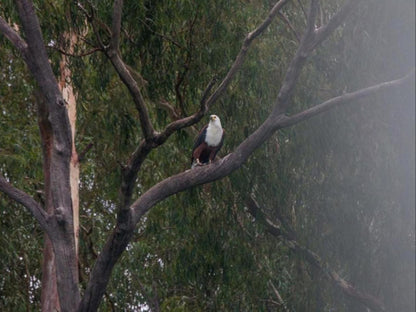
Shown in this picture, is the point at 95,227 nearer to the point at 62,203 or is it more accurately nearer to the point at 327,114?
the point at 327,114

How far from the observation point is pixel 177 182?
25.9 feet

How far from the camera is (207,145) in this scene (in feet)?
31.8

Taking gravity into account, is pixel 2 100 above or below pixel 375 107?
above

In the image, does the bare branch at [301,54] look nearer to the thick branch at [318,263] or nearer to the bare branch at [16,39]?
the bare branch at [16,39]

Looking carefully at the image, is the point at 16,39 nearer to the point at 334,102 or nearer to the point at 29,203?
the point at 29,203

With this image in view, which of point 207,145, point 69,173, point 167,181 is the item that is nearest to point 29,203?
point 69,173

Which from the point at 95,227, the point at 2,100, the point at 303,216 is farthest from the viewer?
the point at 95,227

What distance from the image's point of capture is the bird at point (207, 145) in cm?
969

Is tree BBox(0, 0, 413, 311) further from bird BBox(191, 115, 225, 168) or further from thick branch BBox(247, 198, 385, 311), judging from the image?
thick branch BBox(247, 198, 385, 311)

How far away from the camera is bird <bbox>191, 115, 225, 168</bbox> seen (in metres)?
9.69

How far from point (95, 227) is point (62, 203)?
712 cm

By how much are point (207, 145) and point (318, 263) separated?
228 centimetres

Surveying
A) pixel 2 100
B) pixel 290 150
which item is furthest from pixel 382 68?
pixel 2 100

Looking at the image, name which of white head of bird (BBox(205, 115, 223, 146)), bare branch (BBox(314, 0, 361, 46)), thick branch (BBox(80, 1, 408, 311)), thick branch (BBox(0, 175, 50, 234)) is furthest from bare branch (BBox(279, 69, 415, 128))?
thick branch (BBox(0, 175, 50, 234))
